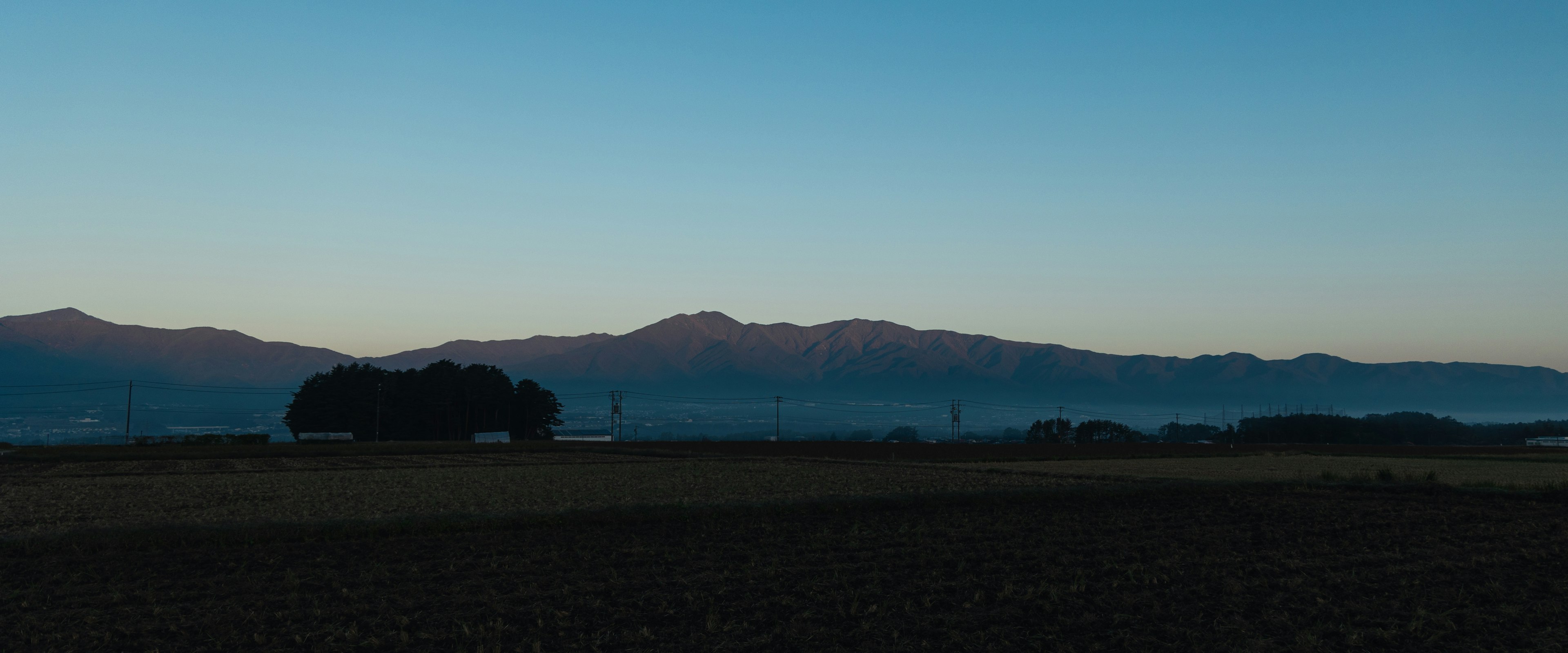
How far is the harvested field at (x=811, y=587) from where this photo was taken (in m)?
12.4

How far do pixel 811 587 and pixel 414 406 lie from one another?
429ft

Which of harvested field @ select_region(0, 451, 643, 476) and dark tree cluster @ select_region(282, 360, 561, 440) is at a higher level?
dark tree cluster @ select_region(282, 360, 561, 440)

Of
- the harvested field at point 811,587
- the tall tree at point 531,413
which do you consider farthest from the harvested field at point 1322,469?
the tall tree at point 531,413

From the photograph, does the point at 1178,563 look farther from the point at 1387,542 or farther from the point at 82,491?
the point at 82,491

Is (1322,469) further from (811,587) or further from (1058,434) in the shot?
(1058,434)

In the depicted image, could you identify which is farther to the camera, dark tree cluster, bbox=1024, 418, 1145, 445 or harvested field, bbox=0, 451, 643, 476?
dark tree cluster, bbox=1024, 418, 1145, 445

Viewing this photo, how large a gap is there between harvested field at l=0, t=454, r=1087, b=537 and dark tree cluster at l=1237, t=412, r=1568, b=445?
407ft

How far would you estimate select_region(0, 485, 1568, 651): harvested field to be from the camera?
1245 centimetres

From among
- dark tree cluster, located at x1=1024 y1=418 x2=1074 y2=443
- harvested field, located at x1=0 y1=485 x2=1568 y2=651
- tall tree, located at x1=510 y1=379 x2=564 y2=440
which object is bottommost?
dark tree cluster, located at x1=1024 y1=418 x2=1074 y2=443

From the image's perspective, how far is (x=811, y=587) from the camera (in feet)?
51.4

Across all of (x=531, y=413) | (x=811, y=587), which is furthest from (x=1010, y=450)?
(x=531, y=413)

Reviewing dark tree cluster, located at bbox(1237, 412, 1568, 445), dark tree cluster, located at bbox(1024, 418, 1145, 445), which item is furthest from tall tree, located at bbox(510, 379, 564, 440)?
dark tree cluster, located at bbox(1237, 412, 1568, 445)

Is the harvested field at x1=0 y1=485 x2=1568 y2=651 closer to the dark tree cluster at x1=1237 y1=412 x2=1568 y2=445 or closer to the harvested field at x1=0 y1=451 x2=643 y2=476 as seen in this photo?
the harvested field at x1=0 y1=451 x2=643 y2=476

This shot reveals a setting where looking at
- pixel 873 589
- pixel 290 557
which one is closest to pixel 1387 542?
pixel 873 589
